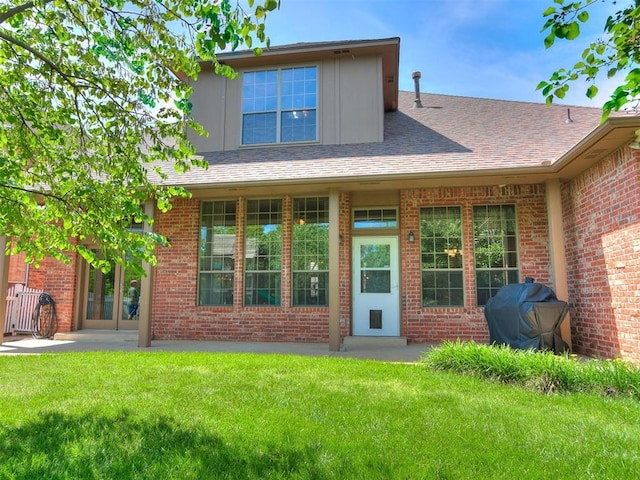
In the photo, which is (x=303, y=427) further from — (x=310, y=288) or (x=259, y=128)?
(x=259, y=128)

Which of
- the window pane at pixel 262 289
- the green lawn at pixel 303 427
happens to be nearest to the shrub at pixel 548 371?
the green lawn at pixel 303 427

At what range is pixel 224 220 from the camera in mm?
9398

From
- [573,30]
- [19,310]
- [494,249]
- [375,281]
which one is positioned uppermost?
[573,30]

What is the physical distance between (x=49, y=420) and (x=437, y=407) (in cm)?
323

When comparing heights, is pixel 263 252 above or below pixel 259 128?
below

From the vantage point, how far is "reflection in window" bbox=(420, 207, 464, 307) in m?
8.45

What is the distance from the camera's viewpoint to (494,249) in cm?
839

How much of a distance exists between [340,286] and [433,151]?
10.2ft

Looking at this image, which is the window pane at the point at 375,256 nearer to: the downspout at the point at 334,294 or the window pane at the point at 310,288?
the window pane at the point at 310,288

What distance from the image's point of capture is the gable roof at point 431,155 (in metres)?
7.27

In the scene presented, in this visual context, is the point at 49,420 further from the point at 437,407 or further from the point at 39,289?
the point at 39,289

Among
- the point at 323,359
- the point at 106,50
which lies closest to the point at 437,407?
the point at 323,359

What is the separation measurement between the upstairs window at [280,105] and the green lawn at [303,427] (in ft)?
18.9

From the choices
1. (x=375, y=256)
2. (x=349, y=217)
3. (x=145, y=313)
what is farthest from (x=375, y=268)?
(x=145, y=313)
